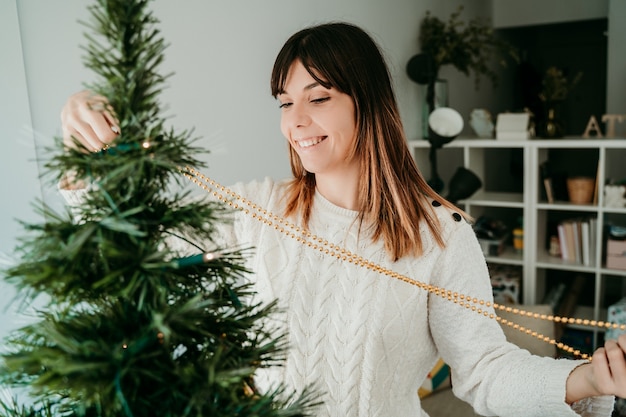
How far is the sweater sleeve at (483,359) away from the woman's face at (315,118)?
1.06 feet

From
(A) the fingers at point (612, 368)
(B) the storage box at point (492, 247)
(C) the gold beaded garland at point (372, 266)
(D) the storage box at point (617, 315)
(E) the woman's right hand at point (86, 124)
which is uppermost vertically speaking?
(E) the woman's right hand at point (86, 124)

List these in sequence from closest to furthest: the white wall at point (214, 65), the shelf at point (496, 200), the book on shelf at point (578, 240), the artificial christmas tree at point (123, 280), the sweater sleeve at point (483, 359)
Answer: the artificial christmas tree at point (123, 280) < the sweater sleeve at point (483, 359) < the white wall at point (214, 65) < the book on shelf at point (578, 240) < the shelf at point (496, 200)

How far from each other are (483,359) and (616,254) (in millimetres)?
2355

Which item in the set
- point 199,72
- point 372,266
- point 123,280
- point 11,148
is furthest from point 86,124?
point 199,72

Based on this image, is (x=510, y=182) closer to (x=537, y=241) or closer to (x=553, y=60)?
(x=553, y=60)

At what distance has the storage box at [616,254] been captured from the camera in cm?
294

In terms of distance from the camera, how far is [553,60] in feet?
16.7

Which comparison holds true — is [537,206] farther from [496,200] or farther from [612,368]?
[612,368]

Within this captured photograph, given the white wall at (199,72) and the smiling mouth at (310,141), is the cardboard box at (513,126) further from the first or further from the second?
the smiling mouth at (310,141)

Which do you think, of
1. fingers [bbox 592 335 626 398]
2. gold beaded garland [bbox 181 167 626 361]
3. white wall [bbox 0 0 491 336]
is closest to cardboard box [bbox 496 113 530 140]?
white wall [bbox 0 0 491 336]

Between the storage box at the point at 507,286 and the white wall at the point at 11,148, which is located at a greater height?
the white wall at the point at 11,148

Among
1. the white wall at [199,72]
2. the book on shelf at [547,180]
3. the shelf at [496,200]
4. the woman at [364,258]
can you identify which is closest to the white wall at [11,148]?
the white wall at [199,72]

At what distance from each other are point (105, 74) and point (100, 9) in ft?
0.18

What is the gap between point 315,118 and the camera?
109 cm
